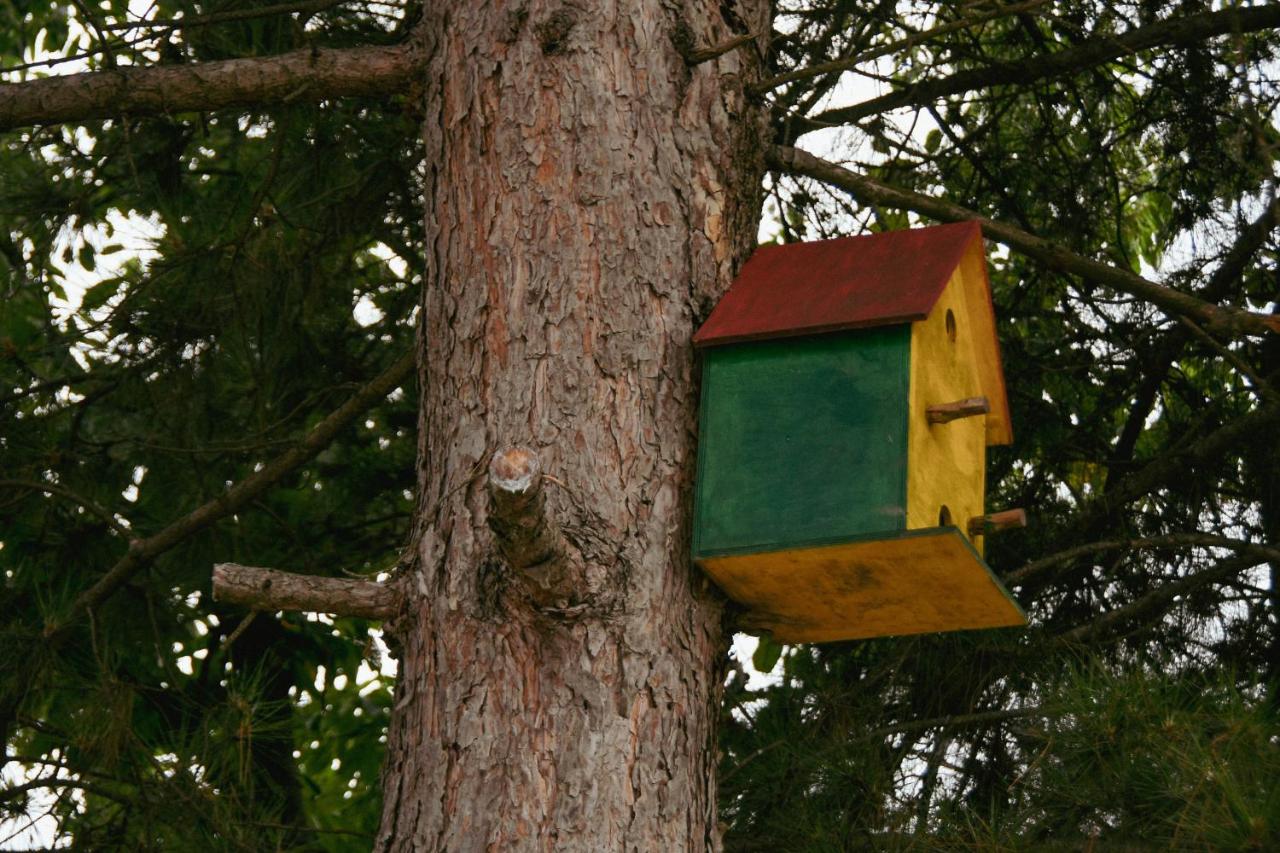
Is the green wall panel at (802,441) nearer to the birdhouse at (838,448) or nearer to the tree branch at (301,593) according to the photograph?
the birdhouse at (838,448)

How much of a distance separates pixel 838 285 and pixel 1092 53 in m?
1.60

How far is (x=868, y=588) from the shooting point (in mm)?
2439

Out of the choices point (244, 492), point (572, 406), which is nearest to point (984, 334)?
point (572, 406)

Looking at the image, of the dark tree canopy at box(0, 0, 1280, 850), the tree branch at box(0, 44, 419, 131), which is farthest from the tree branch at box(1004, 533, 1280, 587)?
the tree branch at box(0, 44, 419, 131)

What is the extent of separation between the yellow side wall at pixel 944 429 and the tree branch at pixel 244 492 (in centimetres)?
106

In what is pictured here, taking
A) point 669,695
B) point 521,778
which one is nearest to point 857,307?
point 669,695

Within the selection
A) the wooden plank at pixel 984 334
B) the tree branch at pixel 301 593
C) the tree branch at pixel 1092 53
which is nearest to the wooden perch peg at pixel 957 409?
the wooden plank at pixel 984 334

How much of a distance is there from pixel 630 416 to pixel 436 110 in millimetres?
699

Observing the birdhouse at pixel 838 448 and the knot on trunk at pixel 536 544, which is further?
the birdhouse at pixel 838 448

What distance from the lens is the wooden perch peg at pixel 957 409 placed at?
2.46m

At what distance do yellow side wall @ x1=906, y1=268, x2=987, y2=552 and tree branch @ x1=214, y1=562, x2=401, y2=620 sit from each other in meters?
0.75

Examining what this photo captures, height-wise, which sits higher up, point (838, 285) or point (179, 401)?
point (179, 401)

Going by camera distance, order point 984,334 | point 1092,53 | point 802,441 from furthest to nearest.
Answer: point 1092,53, point 984,334, point 802,441

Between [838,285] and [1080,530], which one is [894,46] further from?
[1080,530]
